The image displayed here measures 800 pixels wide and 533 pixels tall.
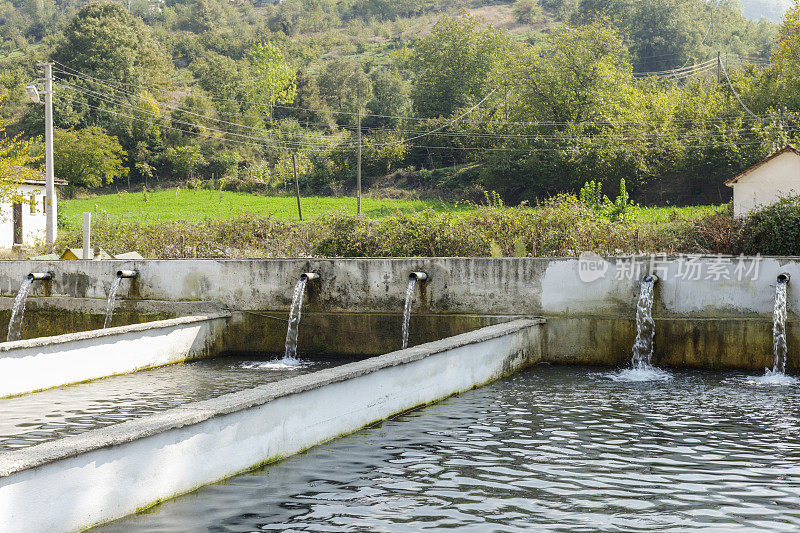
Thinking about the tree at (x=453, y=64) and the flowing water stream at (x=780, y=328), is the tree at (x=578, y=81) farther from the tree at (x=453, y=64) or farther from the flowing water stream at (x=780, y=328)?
the flowing water stream at (x=780, y=328)

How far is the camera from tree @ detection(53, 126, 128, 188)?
61.5 m

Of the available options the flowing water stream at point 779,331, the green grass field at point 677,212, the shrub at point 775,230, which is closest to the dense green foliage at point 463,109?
the green grass field at point 677,212

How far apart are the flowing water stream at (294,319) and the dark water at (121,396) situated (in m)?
0.44

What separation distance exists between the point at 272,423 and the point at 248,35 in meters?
134

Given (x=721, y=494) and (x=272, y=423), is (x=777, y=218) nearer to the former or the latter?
(x=721, y=494)

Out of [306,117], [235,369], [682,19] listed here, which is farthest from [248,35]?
[235,369]

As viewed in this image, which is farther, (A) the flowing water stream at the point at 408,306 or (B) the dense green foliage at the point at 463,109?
(B) the dense green foliage at the point at 463,109

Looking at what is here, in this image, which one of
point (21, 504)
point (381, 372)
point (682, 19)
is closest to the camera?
point (21, 504)

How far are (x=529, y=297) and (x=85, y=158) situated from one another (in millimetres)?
54546

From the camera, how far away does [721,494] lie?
21.2 ft

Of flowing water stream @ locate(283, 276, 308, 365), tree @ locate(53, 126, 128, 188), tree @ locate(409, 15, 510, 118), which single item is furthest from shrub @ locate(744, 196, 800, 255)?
tree @ locate(409, 15, 510, 118)

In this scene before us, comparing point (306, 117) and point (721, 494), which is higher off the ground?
point (306, 117)

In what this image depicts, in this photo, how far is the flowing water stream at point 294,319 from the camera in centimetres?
1473

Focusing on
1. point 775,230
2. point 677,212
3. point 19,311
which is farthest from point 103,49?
point 775,230
